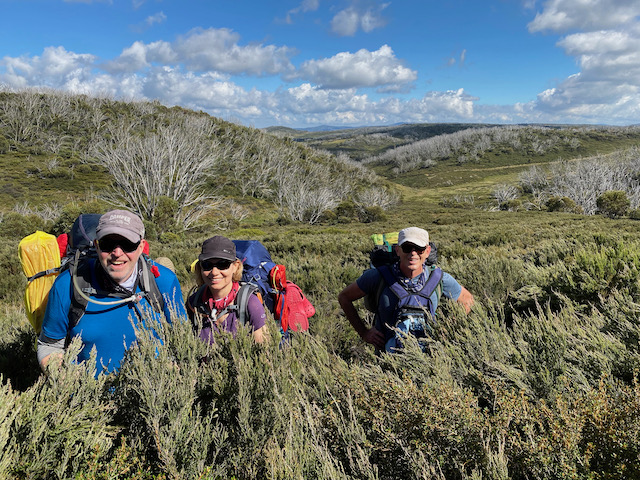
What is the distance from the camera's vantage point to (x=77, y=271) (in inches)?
80.6

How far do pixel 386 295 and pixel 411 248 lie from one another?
43cm

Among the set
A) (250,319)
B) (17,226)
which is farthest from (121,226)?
(17,226)

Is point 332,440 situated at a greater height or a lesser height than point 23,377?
greater

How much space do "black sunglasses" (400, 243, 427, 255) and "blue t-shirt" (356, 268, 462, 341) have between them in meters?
0.32

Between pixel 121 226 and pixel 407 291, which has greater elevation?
pixel 121 226

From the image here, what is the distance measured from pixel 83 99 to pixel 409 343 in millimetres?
81023

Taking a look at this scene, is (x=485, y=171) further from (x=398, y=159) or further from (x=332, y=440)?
(x=332, y=440)

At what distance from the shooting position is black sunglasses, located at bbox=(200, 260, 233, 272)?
2.44 meters

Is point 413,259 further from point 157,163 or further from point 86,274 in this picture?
point 157,163

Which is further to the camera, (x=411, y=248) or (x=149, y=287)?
(x=411, y=248)

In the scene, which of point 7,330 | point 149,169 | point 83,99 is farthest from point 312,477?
point 83,99

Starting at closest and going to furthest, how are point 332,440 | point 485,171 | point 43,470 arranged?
point 43,470 < point 332,440 < point 485,171

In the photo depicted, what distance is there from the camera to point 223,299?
98.1 inches

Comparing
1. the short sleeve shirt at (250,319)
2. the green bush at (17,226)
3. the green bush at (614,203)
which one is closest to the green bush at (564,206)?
the green bush at (614,203)
